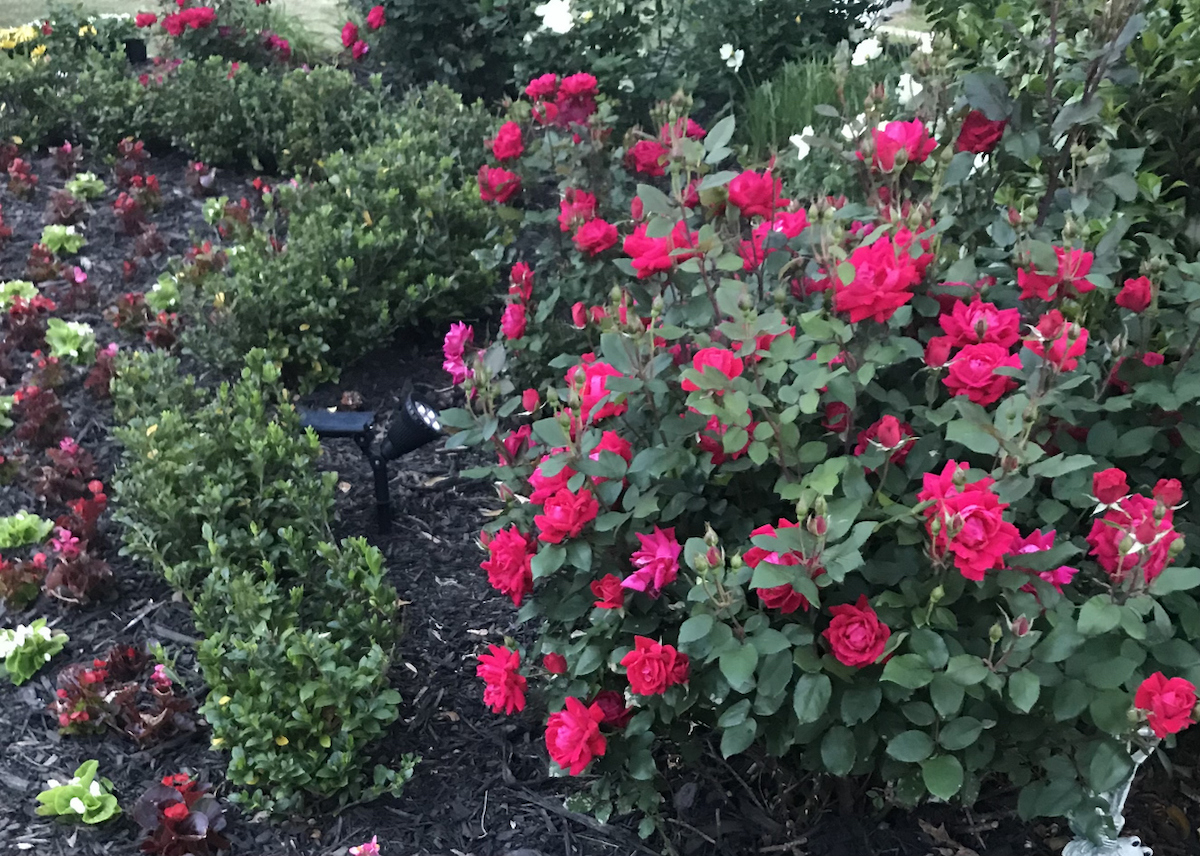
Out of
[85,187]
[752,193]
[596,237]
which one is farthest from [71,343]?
[752,193]

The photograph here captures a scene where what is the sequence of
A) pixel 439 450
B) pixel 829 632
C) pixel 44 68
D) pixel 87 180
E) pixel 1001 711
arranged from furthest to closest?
pixel 44 68 < pixel 87 180 < pixel 439 450 < pixel 1001 711 < pixel 829 632

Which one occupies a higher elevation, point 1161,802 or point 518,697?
point 518,697

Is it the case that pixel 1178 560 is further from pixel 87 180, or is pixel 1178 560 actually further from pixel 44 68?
pixel 44 68

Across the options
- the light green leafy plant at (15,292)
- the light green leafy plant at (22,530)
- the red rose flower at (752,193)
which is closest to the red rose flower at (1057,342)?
the red rose flower at (752,193)

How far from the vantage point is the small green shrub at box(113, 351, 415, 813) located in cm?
201

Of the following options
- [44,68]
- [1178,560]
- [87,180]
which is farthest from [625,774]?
[44,68]

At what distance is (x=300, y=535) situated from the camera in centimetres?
241

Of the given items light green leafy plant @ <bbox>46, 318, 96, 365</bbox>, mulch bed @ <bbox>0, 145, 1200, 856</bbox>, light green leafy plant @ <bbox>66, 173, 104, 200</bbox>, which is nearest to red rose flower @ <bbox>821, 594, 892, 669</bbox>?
mulch bed @ <bbox>0, 145, 1200, 856</bbox>

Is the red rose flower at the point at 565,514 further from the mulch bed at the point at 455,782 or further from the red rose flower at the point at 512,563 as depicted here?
the mulch bed at the point at 455,782

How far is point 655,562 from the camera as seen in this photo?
1.54m

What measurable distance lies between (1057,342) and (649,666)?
767 mm

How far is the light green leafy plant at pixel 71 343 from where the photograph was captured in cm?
342

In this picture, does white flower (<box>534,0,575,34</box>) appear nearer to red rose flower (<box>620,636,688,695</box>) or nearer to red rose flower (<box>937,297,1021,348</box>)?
red rose flower (<box>937,297,1021,348</box>)

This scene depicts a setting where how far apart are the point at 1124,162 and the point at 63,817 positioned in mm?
2467
